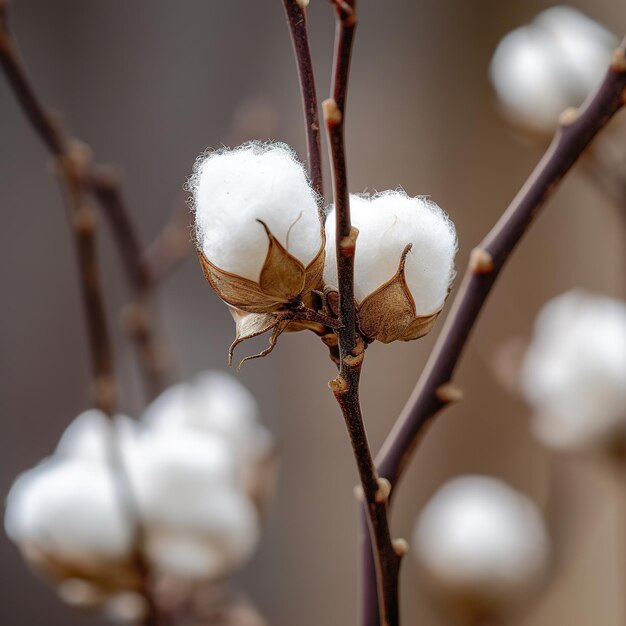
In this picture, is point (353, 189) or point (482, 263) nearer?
point (482, 263)

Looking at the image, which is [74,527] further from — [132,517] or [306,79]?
[306,79]

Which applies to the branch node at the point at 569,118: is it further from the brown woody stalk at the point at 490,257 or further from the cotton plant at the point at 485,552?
the cotton plant at the point at 485,552

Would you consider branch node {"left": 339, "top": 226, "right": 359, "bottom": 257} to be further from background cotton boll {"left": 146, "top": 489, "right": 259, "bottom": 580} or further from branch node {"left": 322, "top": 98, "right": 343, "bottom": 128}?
background cotton boll {"left": 146, "top": 489, "right": 259, "bottom": 580}

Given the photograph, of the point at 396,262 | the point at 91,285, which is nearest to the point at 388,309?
the point at 396,262

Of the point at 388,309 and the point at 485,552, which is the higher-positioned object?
the point at 388,309

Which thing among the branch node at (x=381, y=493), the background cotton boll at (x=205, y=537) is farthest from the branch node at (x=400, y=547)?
the background cotton boll at (x=205, y=537)

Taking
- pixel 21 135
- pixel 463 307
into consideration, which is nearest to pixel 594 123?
pixel 463 307

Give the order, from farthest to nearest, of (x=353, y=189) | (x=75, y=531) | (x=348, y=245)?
(x=353, y=189) < (x=75, y=531) < (x=348, y=245)
